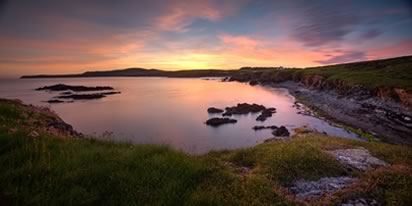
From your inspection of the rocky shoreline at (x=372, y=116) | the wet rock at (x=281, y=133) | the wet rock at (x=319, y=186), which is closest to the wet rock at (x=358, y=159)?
the wet rock at (x=319, y=186)

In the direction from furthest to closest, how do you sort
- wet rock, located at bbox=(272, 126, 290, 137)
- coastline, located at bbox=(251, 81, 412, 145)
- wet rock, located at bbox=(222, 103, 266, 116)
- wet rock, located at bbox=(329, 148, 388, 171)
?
wet rock, located at bbox=(222, 103, 266, 116), wet rock, located at bbox=(272, 126, 290, 137), coastline, located at bbox=(251, 81, 412, 145), wet rock, located at bbox=(329, 148, 388, 171)

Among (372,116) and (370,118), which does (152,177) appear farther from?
(372,116)

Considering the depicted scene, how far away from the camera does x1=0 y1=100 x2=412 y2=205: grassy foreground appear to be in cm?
526

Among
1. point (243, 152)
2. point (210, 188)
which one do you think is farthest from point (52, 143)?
point (243, 152)

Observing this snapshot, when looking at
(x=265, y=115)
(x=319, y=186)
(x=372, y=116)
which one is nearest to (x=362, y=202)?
(x=319, y=186)

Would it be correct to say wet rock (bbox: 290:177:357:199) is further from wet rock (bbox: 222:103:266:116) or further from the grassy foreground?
wet rock (bbox: 222:103:266:116)

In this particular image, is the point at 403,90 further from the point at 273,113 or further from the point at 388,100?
the point at 273,113

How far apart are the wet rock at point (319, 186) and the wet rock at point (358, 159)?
1333 millimetres

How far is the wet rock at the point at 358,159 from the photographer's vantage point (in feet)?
26.5

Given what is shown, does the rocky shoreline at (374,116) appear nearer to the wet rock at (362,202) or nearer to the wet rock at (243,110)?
the wet rock at (243,110)

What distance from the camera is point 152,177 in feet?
19.9

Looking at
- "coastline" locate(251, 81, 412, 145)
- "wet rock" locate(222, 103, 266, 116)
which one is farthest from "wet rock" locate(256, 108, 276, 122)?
"coastline" locate(251, 81, 412, 145)

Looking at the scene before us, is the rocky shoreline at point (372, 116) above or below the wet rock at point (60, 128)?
below

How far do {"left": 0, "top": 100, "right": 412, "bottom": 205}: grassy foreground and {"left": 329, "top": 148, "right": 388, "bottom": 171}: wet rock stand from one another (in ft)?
2.46
